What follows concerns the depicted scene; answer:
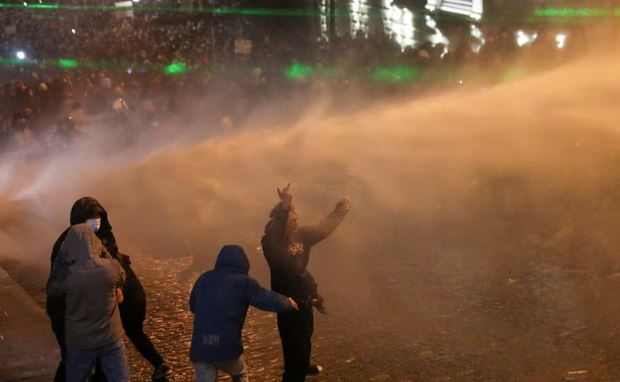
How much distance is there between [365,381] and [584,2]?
14728 mm

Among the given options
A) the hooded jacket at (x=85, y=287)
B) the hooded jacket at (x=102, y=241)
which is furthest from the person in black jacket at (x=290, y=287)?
the hooded jacket at (x=85, y=287)

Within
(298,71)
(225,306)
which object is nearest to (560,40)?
(298,71)

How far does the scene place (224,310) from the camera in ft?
15.1

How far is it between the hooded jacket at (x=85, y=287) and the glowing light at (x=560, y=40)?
13.5 metres

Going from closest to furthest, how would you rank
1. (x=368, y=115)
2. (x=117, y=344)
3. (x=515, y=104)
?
(x=117, y=344) < (x=515, y=104) < (x=368, y=115)

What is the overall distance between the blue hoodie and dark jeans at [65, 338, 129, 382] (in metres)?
0.58

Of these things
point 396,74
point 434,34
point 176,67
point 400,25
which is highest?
point 400,25

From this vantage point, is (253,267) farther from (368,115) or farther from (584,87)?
(584,87)

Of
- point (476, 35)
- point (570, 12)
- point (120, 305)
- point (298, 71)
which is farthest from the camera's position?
point (476, 35)

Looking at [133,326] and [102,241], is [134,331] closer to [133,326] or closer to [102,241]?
[133,326]

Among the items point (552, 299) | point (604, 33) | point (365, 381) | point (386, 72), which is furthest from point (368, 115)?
point (365, 381)

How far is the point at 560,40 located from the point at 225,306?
14.6 metres

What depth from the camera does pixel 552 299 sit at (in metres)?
7.00

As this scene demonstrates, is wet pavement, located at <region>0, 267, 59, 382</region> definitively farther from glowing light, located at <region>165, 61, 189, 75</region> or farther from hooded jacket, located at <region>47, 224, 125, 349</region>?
glowing light, located at <region>165, 61, 189, 75</region>
